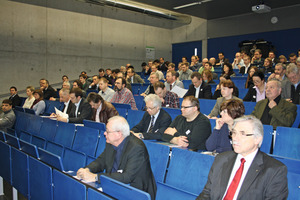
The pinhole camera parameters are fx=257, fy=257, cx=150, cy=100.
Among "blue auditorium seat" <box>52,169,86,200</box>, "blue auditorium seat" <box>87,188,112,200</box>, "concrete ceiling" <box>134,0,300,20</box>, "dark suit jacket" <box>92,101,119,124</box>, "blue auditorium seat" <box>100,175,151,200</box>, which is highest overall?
"concrete ceiling" <box>134,0,300,20</box>

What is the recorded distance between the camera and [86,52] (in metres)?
11.3

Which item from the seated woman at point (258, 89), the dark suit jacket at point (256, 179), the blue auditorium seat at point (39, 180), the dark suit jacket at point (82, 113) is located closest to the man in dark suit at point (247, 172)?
the dark suit jacket at point (256, 179)

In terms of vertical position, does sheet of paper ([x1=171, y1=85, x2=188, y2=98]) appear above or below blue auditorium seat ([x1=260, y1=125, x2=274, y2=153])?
above

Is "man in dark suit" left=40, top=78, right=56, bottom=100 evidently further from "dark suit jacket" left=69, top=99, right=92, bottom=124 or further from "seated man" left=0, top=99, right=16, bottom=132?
"dark suit jacket" left=69, top=99, right=92, bottom=124

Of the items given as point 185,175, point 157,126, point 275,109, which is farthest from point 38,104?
point 275,109

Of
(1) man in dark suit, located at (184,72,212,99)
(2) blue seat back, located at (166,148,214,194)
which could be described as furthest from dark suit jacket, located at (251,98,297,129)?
(1) man in dark suit, located at (184,72,212,99)

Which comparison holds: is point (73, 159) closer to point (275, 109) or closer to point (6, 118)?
point (275, 109)

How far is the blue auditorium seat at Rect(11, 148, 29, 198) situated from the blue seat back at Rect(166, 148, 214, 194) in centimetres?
156

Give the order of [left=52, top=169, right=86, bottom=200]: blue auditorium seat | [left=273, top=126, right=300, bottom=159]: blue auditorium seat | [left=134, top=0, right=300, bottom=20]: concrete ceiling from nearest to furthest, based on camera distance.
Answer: [left=52, top=169, right=86, bottom=200]: blue auditorium seat → [left=273, top=126, right=300, bottom=159]: blue auditorium seat → [left=134, top=0, right=300, bottom=20]: concrete ceiling

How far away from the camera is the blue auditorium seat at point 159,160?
7.77 feet

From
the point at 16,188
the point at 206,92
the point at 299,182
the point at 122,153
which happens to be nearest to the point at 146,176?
the point at 122,153

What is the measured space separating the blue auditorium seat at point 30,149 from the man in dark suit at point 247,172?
1789 mm

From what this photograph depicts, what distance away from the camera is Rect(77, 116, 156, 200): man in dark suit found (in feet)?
6.68

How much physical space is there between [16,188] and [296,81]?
14.4ft
